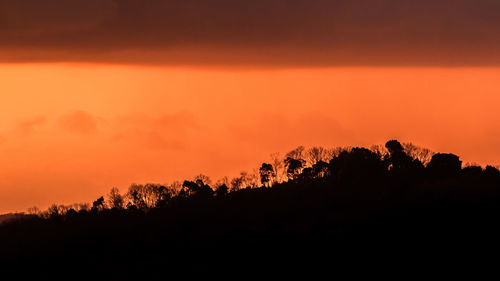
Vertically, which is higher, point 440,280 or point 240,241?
point 240,241

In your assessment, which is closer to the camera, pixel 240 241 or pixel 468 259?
pixel 468 259

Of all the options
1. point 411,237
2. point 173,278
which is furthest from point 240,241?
point 411,237

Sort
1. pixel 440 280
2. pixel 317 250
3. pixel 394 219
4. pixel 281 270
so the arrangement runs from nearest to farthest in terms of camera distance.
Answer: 1. pixel 440 280
2. pixel 281 270
3. pixel 317 250
4. pixel 394 219

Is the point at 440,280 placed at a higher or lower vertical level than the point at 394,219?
lower

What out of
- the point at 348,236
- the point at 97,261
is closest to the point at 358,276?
the point at 348,236

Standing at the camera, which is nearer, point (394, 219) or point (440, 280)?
point (440, 280)

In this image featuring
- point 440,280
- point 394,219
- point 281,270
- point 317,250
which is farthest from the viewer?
point 394,219

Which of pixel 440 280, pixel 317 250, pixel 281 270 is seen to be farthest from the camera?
pixel 317 250

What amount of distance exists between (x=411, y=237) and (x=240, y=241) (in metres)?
44.6

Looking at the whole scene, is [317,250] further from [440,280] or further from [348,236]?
[440,280]

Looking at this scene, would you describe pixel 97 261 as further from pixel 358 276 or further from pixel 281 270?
pixel 358 276

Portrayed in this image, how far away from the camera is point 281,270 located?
6752 inches

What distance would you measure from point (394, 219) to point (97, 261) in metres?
75.9

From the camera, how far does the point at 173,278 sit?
176 metres
